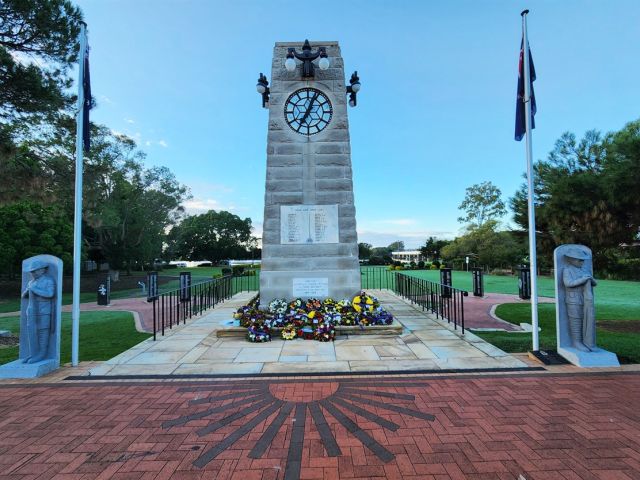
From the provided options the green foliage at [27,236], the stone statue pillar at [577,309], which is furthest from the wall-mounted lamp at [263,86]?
the green foliage at [27,236]

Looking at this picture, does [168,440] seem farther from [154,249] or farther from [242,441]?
[154,249]

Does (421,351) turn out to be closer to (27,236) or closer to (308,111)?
(308,111)

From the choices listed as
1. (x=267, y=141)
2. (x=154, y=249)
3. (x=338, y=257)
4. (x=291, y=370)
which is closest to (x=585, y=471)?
(x=291, y=370)

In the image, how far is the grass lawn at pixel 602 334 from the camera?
233 inches

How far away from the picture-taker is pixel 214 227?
213 feet

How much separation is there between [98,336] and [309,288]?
506cm

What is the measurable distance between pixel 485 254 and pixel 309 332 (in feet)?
90.5

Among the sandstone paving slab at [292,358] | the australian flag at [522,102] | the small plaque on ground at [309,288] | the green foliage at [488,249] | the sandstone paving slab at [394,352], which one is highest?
the australian flag at [522,102]

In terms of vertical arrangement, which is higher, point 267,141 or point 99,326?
point 267,141

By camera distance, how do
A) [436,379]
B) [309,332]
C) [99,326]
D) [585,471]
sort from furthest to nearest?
[99,326], [309,332], [436,379], [585,471]

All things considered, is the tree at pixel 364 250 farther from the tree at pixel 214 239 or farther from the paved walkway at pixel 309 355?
the paved walkway at pixel 309 355

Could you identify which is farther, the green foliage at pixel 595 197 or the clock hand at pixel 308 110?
the clock hand at pixel 308 110

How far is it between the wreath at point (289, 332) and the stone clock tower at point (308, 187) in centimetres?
106

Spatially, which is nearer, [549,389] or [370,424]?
[370,424]
